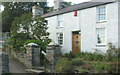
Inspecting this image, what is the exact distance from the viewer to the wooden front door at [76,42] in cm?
1589

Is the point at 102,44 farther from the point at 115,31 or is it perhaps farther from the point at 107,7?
the point at 107,7

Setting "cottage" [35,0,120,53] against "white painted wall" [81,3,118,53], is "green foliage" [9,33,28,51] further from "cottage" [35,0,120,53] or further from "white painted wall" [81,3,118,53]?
"white painted wall" [81,3,118,53]

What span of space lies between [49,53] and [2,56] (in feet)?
10.4

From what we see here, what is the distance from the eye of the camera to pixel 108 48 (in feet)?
41.9

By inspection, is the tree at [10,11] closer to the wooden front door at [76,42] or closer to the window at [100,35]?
the wooden front door at [76,42]

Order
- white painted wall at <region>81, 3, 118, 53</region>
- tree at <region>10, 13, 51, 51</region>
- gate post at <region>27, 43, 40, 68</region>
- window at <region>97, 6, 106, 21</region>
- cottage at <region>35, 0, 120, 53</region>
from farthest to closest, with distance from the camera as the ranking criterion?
window at <region>97, 6, 106, 21</region>, tree at <region>10, 13, 51, 51</region>, cottage at <region>35, 0, 120, 53</region>, white painted wall at <region>81, 3, 118, 53</region>, gate post at <region>27, 43, 40, 68</region>

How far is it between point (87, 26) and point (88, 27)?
0.51 ft

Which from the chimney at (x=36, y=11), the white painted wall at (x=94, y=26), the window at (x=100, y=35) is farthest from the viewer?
the chimney at (x=36, y=11)

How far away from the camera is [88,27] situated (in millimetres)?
14930

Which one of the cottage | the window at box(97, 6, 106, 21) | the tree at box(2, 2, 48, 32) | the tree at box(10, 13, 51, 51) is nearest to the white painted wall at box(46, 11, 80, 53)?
the cottage

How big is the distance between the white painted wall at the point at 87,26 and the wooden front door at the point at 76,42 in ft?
1.11

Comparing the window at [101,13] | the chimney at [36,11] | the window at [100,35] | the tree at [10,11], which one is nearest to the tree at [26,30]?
the window at [100,35]

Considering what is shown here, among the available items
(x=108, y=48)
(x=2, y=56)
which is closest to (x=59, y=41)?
(x=108, y=48)

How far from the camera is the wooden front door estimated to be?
15.9 metres
